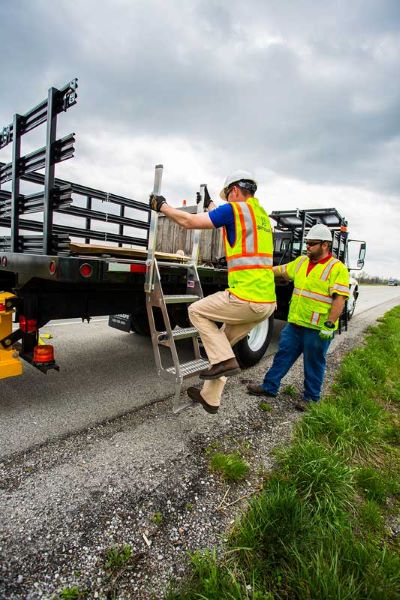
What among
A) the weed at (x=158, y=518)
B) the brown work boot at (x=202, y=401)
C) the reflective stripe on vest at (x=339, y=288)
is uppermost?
the reflective stripe on vest at (x=339, y=288)

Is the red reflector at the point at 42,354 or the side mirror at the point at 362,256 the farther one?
the side mirror at the point at 362,256

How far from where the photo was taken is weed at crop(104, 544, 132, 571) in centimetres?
160

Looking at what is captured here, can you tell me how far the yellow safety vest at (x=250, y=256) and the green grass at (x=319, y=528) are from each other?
123cm

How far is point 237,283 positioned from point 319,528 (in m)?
1.68

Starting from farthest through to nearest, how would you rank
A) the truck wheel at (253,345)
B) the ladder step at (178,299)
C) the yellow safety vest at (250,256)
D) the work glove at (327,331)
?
the truck wheel at (253,345) < the work glove at (327,331) < the ladder step at (178,299) < the yellow safety vest at (250,256)

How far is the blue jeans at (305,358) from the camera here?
3574mm

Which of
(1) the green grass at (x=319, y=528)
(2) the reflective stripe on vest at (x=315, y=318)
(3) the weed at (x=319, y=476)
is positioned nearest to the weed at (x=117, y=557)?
(1) the green grass at (x=319, y=528)

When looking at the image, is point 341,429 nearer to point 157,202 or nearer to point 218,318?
point 218,318

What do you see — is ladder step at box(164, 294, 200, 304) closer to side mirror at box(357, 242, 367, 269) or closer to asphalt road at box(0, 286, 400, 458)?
asphalt road at box(0, 286, 400, 458)

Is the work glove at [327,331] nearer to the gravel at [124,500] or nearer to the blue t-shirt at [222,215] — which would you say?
the gravel at [124,500]

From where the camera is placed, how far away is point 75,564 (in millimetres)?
1600

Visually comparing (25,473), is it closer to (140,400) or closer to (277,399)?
(140,400)

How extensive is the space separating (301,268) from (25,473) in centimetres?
308

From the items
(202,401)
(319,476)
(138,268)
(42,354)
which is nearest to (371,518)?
(319,476)
